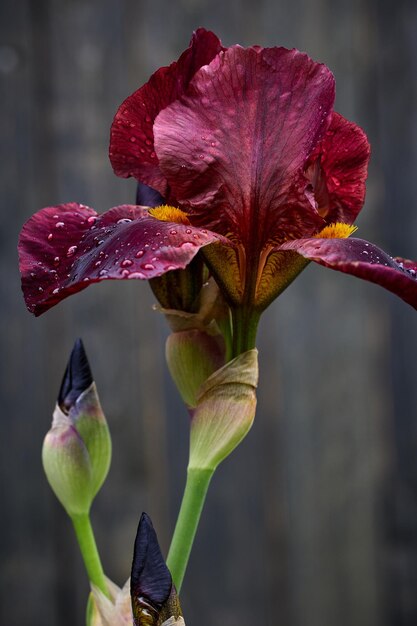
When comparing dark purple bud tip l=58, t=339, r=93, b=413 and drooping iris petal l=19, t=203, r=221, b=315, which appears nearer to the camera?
drooping iris petal l=19, t=203, r=221, b=315

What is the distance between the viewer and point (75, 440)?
486 millimetres

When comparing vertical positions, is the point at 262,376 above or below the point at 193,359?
below

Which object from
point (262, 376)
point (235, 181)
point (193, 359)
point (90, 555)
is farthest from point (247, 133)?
point (262, 376)

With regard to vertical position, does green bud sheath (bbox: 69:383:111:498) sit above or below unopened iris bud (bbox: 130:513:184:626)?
above

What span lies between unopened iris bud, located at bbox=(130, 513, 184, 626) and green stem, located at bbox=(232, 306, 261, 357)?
0.40 feet

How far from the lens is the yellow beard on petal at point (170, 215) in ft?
1.42

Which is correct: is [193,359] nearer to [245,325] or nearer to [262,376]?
[245,325]

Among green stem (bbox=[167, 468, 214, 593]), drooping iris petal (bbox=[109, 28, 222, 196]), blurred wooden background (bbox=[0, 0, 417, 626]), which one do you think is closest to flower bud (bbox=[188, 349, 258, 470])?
green stem (bbox=[167, 468, 214, 593])

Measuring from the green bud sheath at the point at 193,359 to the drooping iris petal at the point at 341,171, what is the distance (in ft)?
0.34

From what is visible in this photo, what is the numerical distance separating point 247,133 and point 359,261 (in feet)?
0.33

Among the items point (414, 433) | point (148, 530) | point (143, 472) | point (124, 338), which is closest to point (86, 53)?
point (124, 338)

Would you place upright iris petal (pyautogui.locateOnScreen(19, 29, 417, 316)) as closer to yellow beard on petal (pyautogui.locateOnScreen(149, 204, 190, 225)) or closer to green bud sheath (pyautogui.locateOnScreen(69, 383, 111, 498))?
yellow beard on petal (pyautogui.locateOnScreen(149, 204, 190, 225))

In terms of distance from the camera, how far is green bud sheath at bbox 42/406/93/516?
0.49m

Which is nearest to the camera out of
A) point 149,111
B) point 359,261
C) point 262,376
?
point 359,261
